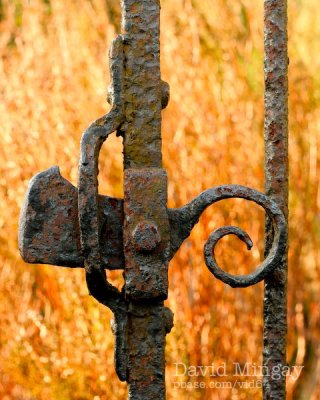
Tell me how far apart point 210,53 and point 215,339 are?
1056mm

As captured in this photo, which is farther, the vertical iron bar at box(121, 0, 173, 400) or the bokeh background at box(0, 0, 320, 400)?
the bokeh background at box(0, 0, 320, 400)

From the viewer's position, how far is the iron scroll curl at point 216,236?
2.47ft

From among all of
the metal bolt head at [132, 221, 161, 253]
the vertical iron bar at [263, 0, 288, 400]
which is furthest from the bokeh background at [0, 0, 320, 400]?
the metal bolt head at [132, 221, 161, 253]

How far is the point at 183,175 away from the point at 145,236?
1.19 meters

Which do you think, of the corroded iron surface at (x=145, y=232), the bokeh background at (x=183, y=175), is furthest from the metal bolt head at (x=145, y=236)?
the bokeh background at (x=183, y=175)

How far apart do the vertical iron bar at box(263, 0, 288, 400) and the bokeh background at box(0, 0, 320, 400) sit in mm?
977

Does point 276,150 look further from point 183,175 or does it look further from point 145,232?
point 183,175

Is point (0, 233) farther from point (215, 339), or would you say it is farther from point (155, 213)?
point (155, 213)

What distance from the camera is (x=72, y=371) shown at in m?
1.80

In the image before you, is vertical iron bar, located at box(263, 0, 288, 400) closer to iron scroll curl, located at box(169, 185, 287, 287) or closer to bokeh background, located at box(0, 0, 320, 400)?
iron scroll curl, located at box(169, 185, 287, 287)

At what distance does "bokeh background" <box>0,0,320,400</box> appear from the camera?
73.2 inches

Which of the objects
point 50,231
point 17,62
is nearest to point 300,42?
point 17,62

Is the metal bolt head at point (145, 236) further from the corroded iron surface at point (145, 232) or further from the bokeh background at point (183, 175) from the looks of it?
the bokeh background at point (183, 175)

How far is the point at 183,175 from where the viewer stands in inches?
75.0
